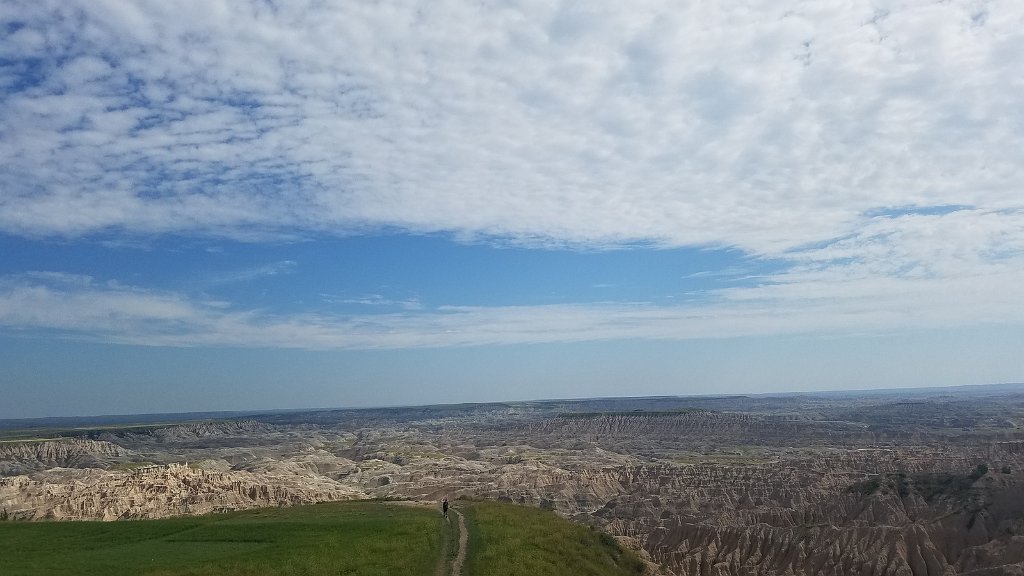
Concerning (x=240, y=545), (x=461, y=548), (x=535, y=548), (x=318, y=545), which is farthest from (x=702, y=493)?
(x=240, y=545)

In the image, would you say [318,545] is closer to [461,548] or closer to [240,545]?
[240,545]

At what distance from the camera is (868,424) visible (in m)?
196

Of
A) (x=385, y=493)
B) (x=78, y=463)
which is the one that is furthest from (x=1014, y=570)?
(x=78, y=463)

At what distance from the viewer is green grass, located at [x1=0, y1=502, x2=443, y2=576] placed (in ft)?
85.4

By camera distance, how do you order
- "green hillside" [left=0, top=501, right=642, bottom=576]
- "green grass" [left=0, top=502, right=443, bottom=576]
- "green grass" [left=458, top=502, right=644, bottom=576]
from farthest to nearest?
"green grass" [left=458, top=502, right=644, bottom=576] < "green hillside" [left=0, top=501, right=642, bottom=576] < "green grass" [left=0, top=502, right=443, bottom=576]

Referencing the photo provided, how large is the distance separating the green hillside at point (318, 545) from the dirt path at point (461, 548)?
0.24m

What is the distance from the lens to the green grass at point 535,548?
2747 centimetres

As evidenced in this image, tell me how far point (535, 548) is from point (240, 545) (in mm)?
13066

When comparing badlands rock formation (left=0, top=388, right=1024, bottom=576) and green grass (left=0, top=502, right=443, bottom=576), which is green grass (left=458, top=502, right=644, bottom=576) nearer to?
green grass (left=0, top=502, right=443, bottom=576)

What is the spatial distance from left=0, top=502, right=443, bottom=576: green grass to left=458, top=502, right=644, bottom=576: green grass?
199 centimetres

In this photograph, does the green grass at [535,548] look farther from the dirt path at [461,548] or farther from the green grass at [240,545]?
the green grass at [240,545]

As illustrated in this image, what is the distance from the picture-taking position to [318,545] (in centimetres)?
2952

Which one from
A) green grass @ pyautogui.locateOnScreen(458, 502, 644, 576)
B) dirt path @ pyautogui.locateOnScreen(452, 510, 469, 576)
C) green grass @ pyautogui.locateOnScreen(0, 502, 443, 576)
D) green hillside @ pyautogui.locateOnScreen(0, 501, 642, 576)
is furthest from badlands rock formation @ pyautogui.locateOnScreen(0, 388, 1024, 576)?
green grass @ pyautogui.locateOnScreen(0, 502, 443, 576)

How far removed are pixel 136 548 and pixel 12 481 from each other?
54131mm
